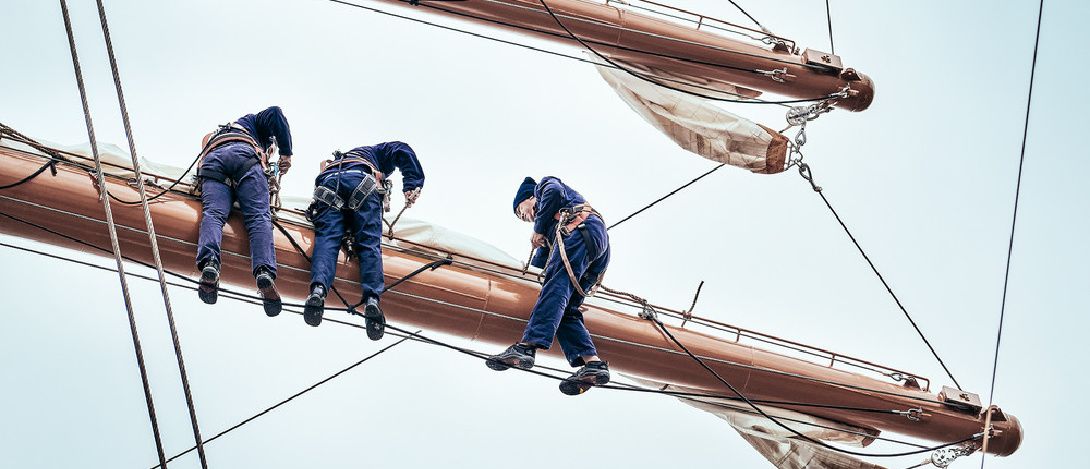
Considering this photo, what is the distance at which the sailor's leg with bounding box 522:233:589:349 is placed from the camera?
292 inches

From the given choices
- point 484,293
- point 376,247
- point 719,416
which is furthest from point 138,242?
point 719,416

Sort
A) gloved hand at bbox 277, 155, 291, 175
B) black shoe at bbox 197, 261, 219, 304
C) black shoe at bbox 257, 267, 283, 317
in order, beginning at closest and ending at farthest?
black shoe at bbox 197, 261, 219, 304, black shoe at bbox 257, 267, 283, 317, gloved hand at bbox 277, 155, 291, 175

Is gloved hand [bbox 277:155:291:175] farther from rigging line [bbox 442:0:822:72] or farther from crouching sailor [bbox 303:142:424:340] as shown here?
rigging line [bbox 442:0:822:72]

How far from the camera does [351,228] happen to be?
24.9ft

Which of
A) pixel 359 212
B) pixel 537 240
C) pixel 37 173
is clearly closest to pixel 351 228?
pixel 359 212

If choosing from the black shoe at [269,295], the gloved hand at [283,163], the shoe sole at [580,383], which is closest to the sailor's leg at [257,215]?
the black shoe at [269,295]

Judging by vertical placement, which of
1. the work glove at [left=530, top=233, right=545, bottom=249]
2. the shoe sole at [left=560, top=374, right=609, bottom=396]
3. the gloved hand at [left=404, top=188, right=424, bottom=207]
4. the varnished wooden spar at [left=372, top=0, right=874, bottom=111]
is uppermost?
the varnished wooden spar at [left=372, top=0, right=874, bottom=111]

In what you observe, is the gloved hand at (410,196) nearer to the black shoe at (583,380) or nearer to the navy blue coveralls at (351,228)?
the navy blue coveralls at (351,228)

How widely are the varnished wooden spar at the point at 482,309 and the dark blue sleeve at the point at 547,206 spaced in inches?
22.1

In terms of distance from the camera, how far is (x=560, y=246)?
7.62m

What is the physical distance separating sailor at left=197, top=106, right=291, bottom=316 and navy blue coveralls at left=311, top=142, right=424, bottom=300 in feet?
0.97

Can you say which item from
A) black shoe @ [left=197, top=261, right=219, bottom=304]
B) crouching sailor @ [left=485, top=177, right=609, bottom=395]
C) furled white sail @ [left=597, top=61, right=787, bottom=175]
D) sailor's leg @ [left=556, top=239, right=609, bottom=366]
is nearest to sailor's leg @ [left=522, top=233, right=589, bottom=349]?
crouching sailor @ [left=485, top=177, right=609, bottom=395]

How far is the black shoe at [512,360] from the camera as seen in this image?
23.4 ft

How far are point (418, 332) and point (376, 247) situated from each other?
3.06 feet
